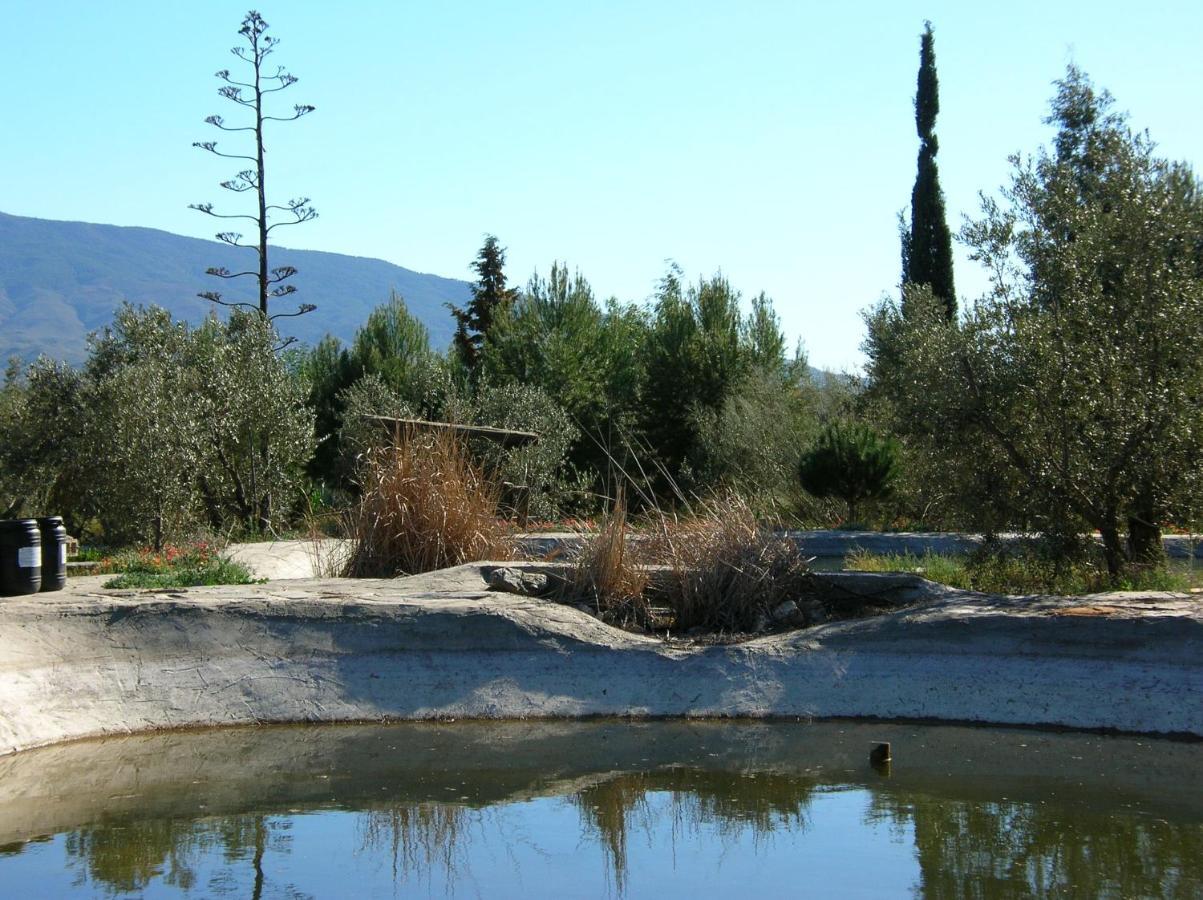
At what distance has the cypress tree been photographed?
29734 millimetres

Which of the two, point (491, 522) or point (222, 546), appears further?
point (222, 546)

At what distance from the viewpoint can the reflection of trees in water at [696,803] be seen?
298 inches

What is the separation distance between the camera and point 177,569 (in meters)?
13.3

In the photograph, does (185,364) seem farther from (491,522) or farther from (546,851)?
(546,851)

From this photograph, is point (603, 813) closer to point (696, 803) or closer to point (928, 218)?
point (696, 803)

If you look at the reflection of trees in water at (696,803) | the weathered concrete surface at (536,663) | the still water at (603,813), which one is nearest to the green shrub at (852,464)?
the weathered concrete surface at (536,663)

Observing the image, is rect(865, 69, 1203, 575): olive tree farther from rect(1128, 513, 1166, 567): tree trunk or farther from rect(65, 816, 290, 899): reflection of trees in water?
rect(65, 816, 290, 899): reflection of trees in water

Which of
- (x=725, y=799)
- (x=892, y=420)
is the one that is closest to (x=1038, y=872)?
(x=725, y=799)

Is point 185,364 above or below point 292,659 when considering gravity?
above

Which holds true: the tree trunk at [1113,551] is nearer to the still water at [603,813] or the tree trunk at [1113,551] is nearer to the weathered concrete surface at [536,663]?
the weathered concrete surface at [536,663]

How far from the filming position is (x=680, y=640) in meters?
11.1

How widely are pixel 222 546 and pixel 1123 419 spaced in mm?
11225

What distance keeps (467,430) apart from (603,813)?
917cm

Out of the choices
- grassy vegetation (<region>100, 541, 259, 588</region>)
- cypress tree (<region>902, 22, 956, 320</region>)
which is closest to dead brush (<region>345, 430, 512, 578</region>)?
grassy vegetation (<region>100, 541, 259, 588</region>)
